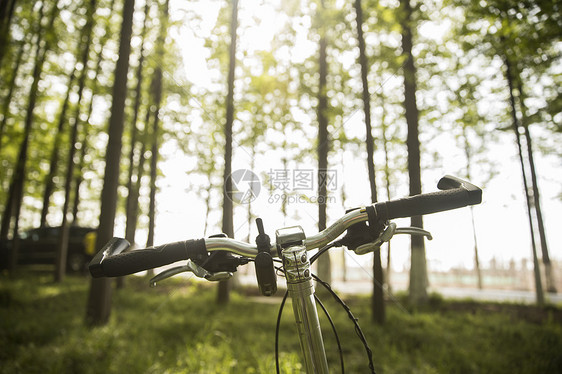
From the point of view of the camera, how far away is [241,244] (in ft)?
4.06

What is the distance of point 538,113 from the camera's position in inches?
341

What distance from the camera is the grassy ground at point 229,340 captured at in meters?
4.66

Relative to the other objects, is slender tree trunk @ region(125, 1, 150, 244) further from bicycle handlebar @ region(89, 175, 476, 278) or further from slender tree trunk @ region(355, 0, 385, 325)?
bicycle handlebar @ region(89, 175, 476, 278)

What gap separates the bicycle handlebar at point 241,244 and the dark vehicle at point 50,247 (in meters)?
14.2

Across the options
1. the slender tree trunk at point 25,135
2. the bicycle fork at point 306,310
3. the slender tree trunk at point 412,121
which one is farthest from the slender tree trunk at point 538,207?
the slender tree trunk at point 25,135

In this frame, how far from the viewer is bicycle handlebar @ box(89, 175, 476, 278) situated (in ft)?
3.98

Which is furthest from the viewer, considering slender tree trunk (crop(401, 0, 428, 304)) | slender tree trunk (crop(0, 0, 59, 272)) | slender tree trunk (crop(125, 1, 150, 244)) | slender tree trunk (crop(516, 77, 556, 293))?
slender tree trunk (crop(125, 1, 150, 244))

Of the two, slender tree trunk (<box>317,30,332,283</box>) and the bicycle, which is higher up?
slender tree trunk (<box>317,30,332,283</box>)

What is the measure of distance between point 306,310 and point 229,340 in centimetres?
527

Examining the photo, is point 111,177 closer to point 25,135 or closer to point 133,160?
point 25,135

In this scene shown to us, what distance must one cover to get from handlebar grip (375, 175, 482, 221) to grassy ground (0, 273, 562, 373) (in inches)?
126

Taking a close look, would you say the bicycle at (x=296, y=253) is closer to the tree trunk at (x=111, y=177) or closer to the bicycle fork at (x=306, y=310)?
the bicycle fork at (x=306, y=310)

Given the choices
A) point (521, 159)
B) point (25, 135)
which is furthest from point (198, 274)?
A: point (521, 159)

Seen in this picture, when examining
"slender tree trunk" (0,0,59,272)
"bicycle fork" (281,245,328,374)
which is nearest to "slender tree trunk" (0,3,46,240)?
"slender tree trunk" (0,0,59,272)
